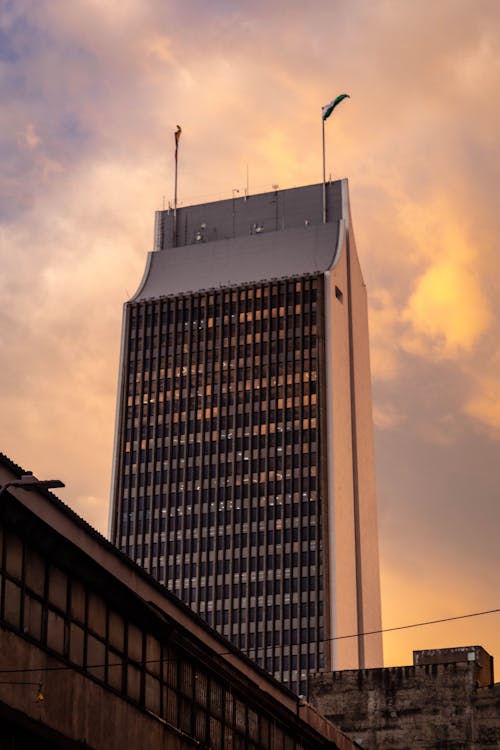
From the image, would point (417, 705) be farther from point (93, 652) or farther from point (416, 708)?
point (93, 652)

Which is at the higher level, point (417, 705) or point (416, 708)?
point (417, 705)

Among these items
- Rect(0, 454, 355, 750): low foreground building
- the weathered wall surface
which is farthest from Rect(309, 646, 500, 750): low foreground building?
Rect(0, 454, 355, 750): low foreground building

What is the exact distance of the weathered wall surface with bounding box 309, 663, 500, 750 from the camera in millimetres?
115812

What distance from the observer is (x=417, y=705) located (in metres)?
118

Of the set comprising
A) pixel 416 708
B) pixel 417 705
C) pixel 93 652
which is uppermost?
pixel 417 705

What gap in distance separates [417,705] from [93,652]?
68.2m

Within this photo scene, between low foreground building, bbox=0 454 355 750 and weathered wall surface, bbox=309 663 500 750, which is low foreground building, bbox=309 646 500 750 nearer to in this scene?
weathered wall surface, bbox=309 663 500 750

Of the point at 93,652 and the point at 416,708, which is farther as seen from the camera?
the point at 416,708

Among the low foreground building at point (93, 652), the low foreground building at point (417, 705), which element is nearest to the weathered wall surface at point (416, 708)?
the low foreground building at point (417, 705)

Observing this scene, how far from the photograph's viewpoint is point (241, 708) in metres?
68.1

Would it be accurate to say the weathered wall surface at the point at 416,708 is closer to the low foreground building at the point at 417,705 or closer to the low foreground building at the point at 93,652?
the low foreground building at the point at 417,705

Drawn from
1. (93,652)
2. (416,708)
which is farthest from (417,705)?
(93,652)

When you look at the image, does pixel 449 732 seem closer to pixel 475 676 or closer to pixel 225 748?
pixel 475 676

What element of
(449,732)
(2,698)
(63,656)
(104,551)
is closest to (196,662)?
(104,551)
